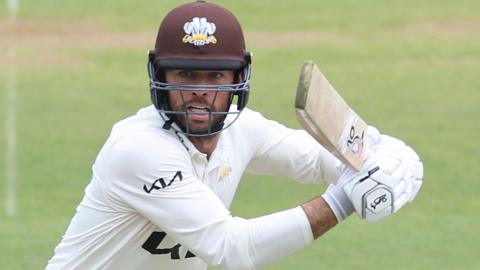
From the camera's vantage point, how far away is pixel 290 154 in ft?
20.5

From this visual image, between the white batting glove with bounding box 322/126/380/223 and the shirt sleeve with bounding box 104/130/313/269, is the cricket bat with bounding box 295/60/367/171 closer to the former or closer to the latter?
the white batting glove with bounding box 322/126/380/223

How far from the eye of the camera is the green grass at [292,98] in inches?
449

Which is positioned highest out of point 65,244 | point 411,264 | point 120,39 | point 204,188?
point 204,188

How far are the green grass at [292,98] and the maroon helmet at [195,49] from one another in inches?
198

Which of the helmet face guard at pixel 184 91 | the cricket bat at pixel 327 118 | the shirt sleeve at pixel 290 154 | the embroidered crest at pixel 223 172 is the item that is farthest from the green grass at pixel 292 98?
the cricket bat at pixel 327 118

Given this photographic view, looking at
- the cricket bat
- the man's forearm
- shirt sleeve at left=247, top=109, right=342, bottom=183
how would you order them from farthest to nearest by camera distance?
1. shirt sleeve at left=247, top=109, right=342, bottom=183
2. the man's forearm
3. the cricket bat

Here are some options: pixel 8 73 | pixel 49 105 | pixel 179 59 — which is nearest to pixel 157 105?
pixel 179 59

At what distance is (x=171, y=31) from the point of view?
5480 mm

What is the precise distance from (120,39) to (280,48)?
2.73 meters

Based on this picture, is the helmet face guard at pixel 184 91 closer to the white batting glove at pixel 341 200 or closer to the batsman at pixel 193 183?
the batsman at pixel 193 183

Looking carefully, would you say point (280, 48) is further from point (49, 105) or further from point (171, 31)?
point (171, 31)

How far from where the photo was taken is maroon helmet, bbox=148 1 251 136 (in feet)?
17.8

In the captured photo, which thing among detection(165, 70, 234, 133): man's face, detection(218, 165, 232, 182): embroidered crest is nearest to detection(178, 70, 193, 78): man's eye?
detection(165, 70, 234, 133): man's face

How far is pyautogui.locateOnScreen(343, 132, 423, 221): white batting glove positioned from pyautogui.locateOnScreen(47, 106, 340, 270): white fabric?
9.6 inches
